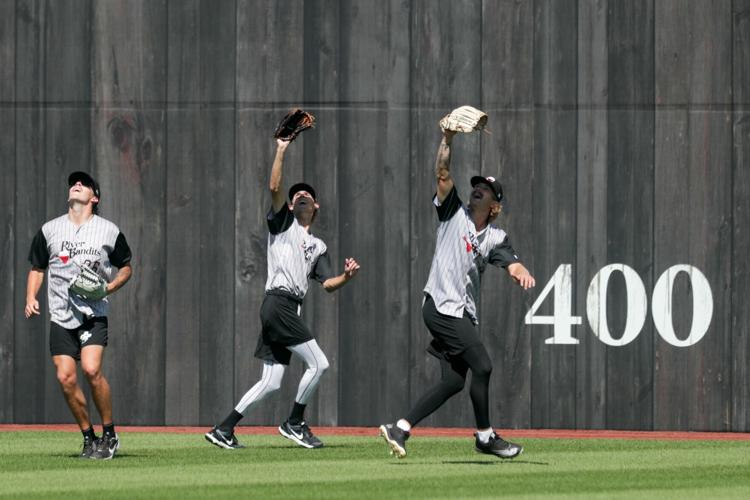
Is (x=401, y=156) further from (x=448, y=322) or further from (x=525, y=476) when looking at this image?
(x=525, y=476)

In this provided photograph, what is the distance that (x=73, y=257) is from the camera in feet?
40.2

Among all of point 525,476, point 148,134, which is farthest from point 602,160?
point 525,476

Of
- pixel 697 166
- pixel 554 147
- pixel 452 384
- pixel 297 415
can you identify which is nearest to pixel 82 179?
pixel 297 415

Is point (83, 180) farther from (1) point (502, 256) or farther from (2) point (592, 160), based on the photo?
(2) point (592, 160)

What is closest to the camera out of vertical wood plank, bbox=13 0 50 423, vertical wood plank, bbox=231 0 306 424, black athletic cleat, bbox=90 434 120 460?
black athletic cleat, bbox=90 434 120 460

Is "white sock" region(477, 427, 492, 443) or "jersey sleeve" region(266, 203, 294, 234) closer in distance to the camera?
"white sock" region(477, 427, 492, 443)

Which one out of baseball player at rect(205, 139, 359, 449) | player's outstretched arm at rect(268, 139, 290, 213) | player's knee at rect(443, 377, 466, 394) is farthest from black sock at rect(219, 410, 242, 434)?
player's knee at rect(443, 377, 466, 394)

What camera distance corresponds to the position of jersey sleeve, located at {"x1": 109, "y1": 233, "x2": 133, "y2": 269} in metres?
12.4

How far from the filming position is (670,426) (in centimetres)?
1573

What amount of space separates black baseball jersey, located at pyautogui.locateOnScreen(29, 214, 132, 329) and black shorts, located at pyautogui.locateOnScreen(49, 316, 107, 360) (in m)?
0.04

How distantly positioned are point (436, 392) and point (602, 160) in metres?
4.56

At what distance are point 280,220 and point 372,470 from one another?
A: 2680 millimetres

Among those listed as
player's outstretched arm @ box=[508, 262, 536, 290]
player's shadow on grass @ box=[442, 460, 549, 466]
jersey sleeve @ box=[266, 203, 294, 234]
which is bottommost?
player's shadow on grass @ box=[442, 460, 549, 466]

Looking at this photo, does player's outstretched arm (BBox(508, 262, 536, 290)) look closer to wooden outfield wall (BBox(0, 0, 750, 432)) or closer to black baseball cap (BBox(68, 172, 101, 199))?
black baseball cap (BBox(68, 172, 101, 199))
